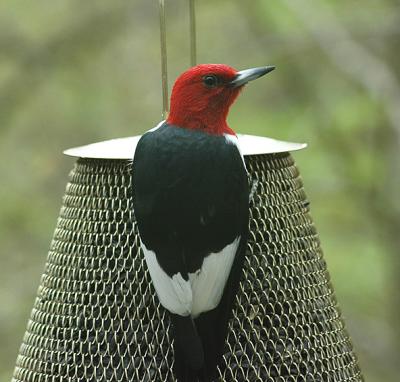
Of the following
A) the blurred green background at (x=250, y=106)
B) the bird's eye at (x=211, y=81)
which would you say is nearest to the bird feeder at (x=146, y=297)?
the bird's eye at (x=211, y=81)

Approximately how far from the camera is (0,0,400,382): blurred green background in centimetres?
784

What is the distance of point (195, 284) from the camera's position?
3299mm

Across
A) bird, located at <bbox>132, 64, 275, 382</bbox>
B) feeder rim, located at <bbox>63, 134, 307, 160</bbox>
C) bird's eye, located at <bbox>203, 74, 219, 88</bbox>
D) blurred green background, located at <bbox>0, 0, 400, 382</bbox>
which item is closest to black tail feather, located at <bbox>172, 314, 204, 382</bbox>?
bird, located at <bbox>132, 64, 275, 382</bbox>

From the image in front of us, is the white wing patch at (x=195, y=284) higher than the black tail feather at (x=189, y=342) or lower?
higher

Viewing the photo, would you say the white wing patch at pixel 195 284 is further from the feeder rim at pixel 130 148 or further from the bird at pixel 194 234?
the feeder rim at pixel 130 148

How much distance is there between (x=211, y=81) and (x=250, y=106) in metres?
5.17

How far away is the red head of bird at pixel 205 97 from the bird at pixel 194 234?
156mm

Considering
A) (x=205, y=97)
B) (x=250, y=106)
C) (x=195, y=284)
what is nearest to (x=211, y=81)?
(x=205, y=97)

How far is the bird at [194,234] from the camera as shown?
129 inches

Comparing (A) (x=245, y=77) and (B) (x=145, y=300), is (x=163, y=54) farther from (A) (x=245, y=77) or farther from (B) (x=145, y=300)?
(B) (x=145, y=300)

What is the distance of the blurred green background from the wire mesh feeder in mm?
4062

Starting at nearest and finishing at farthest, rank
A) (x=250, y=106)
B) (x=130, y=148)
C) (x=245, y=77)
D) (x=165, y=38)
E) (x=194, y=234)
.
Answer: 1. (x=194, y=234)
2. (x=245, y=77)
3. (x=165, y=38)
4. (x=130, y=148)
5. (x=250, y=106)

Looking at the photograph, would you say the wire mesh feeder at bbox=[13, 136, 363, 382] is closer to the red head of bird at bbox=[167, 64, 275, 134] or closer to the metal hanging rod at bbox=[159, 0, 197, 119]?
the red head of bird at bbox=[167, 64, 275, 134]

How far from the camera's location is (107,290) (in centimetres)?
358
